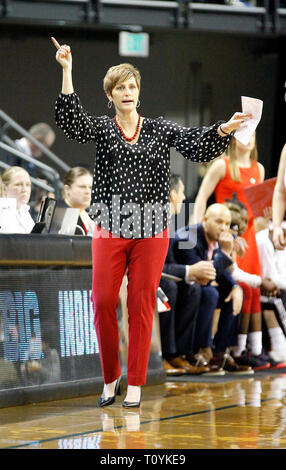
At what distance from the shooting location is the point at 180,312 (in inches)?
273

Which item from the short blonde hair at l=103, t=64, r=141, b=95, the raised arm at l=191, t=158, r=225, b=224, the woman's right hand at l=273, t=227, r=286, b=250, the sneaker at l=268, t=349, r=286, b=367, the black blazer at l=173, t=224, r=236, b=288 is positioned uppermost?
the short blonde hair at l=103, t=64, r=141, b=95


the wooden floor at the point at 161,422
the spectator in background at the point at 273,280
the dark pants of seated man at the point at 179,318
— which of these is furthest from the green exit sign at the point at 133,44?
the wooden floor at the point at 161,422

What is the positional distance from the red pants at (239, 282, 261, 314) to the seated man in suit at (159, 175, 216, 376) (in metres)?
0.85

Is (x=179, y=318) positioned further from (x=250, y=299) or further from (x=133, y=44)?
(x=133, y=44)

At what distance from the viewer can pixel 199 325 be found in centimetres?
708

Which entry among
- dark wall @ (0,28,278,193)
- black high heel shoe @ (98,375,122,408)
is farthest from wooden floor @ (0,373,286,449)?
dark wall @ (0,28,278,193)

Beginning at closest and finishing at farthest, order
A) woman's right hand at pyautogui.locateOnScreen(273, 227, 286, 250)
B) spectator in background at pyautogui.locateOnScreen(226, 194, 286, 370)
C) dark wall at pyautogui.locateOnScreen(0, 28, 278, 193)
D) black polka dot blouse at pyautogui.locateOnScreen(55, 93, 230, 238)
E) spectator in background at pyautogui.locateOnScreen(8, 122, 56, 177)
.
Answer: black polka dot blouse at pyautogui.locateOnScreen(55, 93, 230, 238)
woman's right hand at pyautogui.locateOnScreen(273, 227, 286, 250)
spectator in background at pyautogui.locateOnScreen(226, 194, 286, 370)
spectator in background at pyautogui.locateOnScreen(8, 122, 56, 177)
dark wall at pyautogui.locateOnScreen(0, 28, 278, 193)

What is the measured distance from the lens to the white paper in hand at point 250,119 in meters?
4.44

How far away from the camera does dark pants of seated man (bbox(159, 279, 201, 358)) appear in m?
6.80

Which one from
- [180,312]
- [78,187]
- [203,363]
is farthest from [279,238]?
[78,187]

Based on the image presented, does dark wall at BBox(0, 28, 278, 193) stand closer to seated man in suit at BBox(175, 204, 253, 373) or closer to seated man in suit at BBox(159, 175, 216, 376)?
seated man in suit at BBox(175, 204, 253, 373)

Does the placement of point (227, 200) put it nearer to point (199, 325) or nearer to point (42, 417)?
point (199, 325)

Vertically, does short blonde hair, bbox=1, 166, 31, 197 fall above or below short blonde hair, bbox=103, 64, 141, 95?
below

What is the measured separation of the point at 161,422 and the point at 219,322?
3.13m
